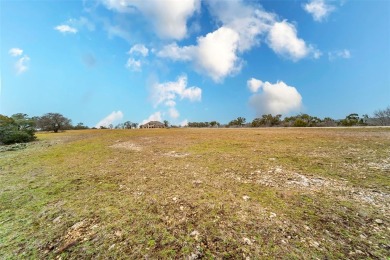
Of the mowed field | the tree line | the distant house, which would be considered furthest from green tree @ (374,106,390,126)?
the distant house

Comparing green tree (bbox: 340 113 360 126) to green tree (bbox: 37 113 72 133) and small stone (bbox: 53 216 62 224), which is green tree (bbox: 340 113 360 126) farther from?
green tree (bbox: 37 113 72 133)

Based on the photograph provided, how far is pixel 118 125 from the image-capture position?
349 feet

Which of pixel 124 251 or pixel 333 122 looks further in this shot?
pixel 333 122

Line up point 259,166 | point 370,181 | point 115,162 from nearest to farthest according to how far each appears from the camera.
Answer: point 370,181 → point 259,166 → point 115,162

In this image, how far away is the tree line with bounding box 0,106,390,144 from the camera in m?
24.0

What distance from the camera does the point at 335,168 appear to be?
7668 mm

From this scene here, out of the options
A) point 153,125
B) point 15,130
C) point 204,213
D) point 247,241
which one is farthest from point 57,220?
point 153,125

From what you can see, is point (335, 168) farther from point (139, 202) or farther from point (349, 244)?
point (139, 202)

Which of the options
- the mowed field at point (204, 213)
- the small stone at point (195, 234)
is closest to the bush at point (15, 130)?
the mowed field at point (204, 213)

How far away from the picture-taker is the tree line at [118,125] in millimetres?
24047

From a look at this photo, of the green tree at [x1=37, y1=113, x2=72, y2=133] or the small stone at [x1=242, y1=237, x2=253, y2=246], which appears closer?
the small stone at [x1=242, y1=237, x2=253, y2=246]

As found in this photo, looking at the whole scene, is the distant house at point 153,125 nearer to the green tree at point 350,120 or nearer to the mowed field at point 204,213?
the green tree at point 350,120

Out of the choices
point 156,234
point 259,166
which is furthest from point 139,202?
point 259,166

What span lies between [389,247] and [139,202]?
17.3 ft
